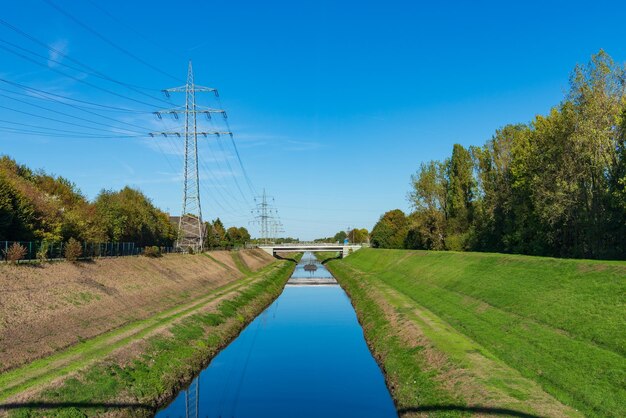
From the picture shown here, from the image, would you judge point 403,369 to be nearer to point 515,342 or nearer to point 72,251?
point 515,342

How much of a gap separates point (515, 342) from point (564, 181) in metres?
25.6

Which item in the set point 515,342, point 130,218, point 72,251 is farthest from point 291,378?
point 130,218

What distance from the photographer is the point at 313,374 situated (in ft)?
85.1

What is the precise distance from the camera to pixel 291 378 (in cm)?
2516

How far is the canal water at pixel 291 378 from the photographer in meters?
Result: 20.4

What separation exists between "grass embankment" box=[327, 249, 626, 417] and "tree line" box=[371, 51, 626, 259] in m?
8.90

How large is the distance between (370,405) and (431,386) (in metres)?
3.09

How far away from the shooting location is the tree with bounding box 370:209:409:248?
416 feet

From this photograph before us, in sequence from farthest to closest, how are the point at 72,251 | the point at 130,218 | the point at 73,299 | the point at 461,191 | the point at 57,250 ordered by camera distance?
the point at 461,191 → the point at 130,218 → the point at 57,250 → the point at 72,251 → the point at 73,299

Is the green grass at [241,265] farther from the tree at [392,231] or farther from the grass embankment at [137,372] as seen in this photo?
the grass embankment at [137,372]

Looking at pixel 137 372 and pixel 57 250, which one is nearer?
pixel 137 372

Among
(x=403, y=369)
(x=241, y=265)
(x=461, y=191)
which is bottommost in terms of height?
(x=403, y=369)

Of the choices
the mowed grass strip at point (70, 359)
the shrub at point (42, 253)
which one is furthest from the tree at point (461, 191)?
the shrub at point (42, 253)

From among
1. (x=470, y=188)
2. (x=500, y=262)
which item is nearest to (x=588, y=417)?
(x=500, y=262)
